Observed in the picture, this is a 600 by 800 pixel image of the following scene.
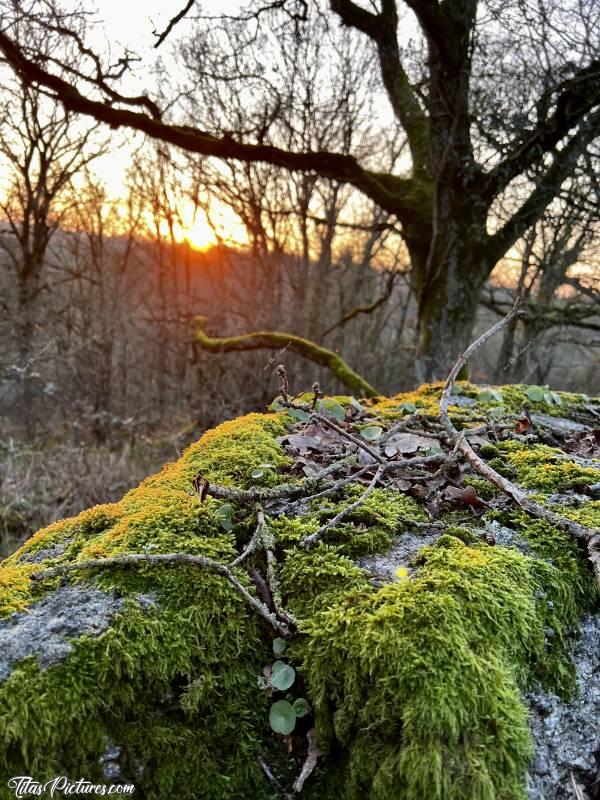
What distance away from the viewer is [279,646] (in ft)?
3.86

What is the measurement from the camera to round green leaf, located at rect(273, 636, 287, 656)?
3.85ft

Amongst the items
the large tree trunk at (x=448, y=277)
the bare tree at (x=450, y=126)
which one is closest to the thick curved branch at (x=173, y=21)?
the bare tree at (x=450, y=126)

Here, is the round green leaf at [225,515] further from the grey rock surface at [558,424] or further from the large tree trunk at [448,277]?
the large tree trunk at [448,277]

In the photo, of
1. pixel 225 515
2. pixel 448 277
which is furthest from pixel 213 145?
pixel 225 515

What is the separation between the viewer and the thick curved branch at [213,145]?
661 cm

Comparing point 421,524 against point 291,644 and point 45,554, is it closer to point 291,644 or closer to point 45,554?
point 291,644

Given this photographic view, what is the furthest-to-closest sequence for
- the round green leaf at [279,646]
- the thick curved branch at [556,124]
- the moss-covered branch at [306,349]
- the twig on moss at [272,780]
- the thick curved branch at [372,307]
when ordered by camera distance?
the thick curved branch at [372,307], the moss-covered branch at [306,349], the thick curved branch at [556,124], the round green leaf at [279,646], the twig on moss at [272,780]

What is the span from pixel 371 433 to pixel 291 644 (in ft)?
3.84

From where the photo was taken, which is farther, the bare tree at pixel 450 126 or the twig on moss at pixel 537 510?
the bare tree at pixel 450 126

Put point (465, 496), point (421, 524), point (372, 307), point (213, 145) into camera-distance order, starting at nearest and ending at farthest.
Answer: point (421, 524)
point (465, 496)
point (213, 145)
point (372, 307)

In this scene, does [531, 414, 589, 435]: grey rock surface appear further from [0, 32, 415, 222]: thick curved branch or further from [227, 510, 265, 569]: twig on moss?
[0, 32, 415, 222]: thick curved branch

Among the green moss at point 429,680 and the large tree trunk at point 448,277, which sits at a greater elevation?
the large tree trunk at point 448,277

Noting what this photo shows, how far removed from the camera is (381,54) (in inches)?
329

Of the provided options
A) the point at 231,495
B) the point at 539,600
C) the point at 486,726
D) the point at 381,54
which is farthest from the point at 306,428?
the point at 381,54
